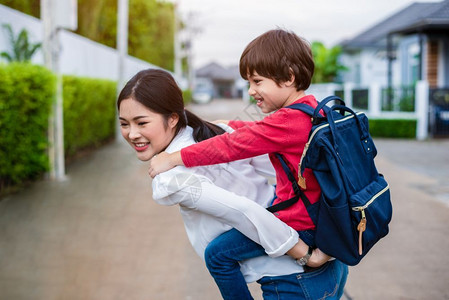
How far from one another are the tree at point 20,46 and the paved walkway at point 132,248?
101 inches

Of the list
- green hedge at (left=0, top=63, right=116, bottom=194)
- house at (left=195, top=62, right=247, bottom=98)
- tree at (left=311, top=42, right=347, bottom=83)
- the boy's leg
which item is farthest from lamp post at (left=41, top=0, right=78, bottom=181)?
house at (left=195, top=62, right=247, bottom=98)

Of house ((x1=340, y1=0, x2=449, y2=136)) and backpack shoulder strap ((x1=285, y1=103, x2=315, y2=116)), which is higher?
house ((x1=340, y1=0, x2=449, y2=136))

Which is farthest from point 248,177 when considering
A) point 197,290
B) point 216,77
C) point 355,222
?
point 216,77

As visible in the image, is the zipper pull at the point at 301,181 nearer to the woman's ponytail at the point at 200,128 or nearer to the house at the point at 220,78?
the woman's ponytail at the point at 200,128

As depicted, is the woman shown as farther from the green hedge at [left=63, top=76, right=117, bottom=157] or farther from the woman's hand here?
the green hedge at [left=63, top=76, right=117, bottom=157]

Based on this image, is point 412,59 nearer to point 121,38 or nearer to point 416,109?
point 416,109

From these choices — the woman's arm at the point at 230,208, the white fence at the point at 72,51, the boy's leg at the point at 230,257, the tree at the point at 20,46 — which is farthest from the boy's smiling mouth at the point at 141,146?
the tree at the point at 20,46

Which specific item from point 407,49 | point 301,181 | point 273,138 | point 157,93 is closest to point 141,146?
point 157,93

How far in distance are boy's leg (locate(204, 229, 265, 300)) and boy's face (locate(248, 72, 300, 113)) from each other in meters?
0.48

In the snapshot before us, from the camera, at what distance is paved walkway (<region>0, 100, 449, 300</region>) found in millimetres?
4230

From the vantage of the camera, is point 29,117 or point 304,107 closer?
point 304,107

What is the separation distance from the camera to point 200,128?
219 cm

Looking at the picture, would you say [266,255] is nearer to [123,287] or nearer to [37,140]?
[123,287]

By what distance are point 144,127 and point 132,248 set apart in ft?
11.6
